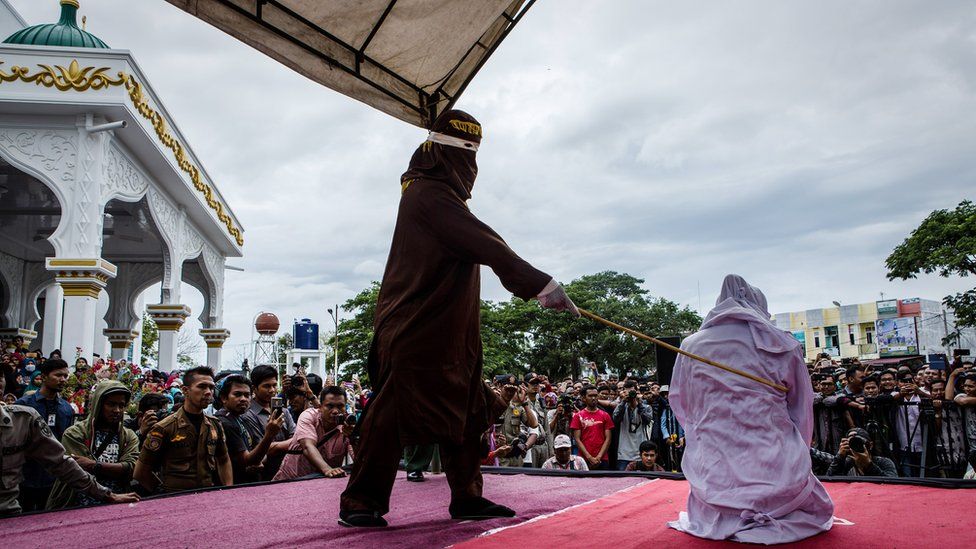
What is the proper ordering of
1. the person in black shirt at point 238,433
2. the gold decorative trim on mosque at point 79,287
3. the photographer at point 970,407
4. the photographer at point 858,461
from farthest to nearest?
the gold decorative trim on mosque at point 79,287, the photographer at point 970,407, the photographer at point 858,461, the person in black shirt at point 238,433

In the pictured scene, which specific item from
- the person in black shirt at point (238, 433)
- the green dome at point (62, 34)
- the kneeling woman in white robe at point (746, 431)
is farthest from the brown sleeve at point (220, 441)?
the green dome at point (62, 34)

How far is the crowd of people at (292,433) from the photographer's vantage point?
13.5 ft

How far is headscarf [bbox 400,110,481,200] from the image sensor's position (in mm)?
3047

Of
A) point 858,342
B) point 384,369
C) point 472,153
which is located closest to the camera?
point 384,369

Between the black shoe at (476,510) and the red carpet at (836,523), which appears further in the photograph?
the black shoe at (476,510)

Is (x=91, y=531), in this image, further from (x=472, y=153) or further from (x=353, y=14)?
(x=353, y=14)

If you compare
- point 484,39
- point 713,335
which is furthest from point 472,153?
point 484,39

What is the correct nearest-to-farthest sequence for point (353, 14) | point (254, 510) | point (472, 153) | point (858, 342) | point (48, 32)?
1. point (472, 153)
2. point (254, 510)
3. point (353, 14)
4. point (48, 32)
5. point (858, 342)

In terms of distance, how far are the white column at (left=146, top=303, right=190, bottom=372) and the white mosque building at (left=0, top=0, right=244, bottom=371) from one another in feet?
0.10

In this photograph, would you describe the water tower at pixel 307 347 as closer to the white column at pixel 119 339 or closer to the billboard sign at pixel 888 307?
the white column at pixel 119 339

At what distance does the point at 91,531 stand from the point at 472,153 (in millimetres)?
2373

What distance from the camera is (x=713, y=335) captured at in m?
3.30

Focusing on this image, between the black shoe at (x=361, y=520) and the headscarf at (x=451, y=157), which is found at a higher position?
the headscarf at (x=451, y=157)

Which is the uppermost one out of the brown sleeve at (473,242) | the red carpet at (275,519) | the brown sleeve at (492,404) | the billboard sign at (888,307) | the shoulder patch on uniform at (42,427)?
the billboard sign at (888,307)
